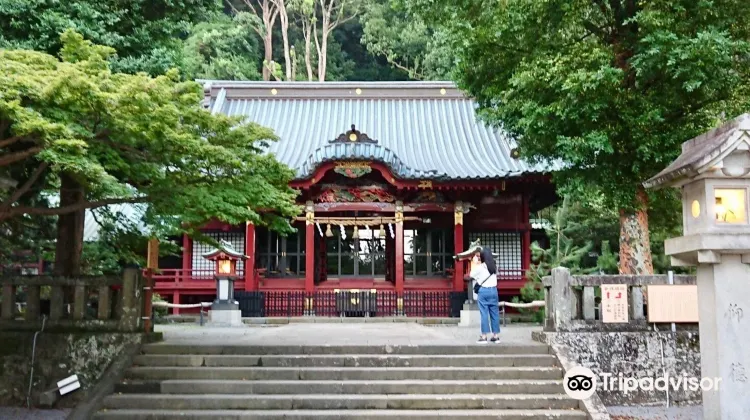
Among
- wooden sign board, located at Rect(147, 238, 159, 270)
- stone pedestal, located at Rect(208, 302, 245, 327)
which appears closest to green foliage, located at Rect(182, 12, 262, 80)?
stone pedestal, located at Rect(208, 302, 245, 327)

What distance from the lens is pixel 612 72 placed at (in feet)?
28.9

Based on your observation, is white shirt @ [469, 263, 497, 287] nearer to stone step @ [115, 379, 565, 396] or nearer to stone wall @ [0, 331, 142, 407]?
stone step @ [115, 379, 565, 396]

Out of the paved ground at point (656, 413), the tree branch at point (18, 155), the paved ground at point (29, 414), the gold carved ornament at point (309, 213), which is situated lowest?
the paved ground at point (656, 413)

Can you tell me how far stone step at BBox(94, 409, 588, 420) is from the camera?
284 inches

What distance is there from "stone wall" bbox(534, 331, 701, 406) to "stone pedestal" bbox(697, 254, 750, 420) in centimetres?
215

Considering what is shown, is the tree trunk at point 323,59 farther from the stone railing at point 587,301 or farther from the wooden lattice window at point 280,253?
the stone railing at point 587,301

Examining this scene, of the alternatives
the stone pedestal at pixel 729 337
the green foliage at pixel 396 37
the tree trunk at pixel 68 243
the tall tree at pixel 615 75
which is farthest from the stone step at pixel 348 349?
the green foliage at pixel 396 37

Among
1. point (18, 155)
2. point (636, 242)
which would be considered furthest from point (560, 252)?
point (18, 155)

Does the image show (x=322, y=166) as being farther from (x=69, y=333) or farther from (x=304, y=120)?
(x=69, y=333)

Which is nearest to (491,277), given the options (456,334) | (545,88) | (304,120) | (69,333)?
(456,334)

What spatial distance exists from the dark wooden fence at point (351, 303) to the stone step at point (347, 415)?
30.6ft

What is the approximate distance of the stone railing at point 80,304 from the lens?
28.6 ft

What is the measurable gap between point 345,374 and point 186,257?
11.6m

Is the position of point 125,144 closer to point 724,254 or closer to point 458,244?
point 724,254
